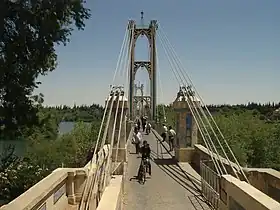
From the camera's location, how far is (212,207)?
7.98 meters

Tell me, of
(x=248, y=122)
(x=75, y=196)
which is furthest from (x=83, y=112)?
→ (x=75, y=196)

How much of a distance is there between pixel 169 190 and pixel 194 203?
1248 millimetres

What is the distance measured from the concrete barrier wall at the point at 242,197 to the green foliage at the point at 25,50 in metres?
7.18

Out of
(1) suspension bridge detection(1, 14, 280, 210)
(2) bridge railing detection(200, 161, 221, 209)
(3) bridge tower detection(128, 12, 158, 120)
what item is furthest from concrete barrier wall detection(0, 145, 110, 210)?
(3) bridge tower detection(128, 12, 158, 120)

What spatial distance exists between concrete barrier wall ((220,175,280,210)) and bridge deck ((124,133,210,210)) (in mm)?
1857

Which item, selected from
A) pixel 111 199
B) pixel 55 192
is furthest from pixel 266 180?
pixel 55 192

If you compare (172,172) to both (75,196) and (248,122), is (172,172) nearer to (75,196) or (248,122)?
(75,196)

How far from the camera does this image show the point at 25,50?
11922 millimetres

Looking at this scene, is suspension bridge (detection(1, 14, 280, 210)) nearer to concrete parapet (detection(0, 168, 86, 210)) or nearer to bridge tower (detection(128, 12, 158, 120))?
concrete parapet (detection(0, 168, 86, 210))

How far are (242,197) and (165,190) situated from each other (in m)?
4.82

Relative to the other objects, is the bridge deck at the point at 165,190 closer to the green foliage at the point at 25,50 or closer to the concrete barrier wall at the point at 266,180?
the concrete barrier wall at the point at 266,180

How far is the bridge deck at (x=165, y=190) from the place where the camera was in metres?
8.34

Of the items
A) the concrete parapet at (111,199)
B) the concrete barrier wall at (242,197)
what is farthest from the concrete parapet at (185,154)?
the concrete barrier wall at (242,197)

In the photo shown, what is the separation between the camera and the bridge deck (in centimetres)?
834
